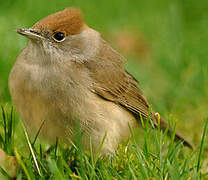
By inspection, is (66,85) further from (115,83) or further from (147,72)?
(147,72)

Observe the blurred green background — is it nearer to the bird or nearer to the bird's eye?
the bird

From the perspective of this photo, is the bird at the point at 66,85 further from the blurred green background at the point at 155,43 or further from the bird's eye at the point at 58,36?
the blurred green background at the point at 155,43

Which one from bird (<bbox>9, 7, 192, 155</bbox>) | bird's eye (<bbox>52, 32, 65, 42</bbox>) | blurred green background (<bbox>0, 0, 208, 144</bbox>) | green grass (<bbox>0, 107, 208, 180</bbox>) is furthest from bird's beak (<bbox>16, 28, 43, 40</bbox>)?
blurred green background (<bbox>0, 0, 208, 144</bbox>)

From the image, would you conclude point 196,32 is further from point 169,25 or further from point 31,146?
point 31,146

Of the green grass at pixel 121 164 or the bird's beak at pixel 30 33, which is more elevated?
the bird's beak at pixel 30 33

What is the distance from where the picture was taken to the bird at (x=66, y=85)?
409 centimetres

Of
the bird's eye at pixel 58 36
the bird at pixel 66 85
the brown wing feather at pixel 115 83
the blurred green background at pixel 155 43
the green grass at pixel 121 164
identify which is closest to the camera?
the green grass at pixel 121 164

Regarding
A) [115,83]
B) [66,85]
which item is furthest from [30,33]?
[115,83]

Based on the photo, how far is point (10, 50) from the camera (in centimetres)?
604

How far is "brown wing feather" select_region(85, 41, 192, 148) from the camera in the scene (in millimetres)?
4480

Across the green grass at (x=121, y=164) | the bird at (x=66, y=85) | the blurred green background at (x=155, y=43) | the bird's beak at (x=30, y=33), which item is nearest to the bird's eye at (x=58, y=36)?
the bird at (x=66, y=85)

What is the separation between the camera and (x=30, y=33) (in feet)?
13.6

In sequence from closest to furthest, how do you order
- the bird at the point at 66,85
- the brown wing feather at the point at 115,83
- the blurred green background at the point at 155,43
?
the bird at the point at 66,85 → the brown wing feather at the point at 115,83 → the blurred green background at the point at 155,43

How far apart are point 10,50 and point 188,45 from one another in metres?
2.71
